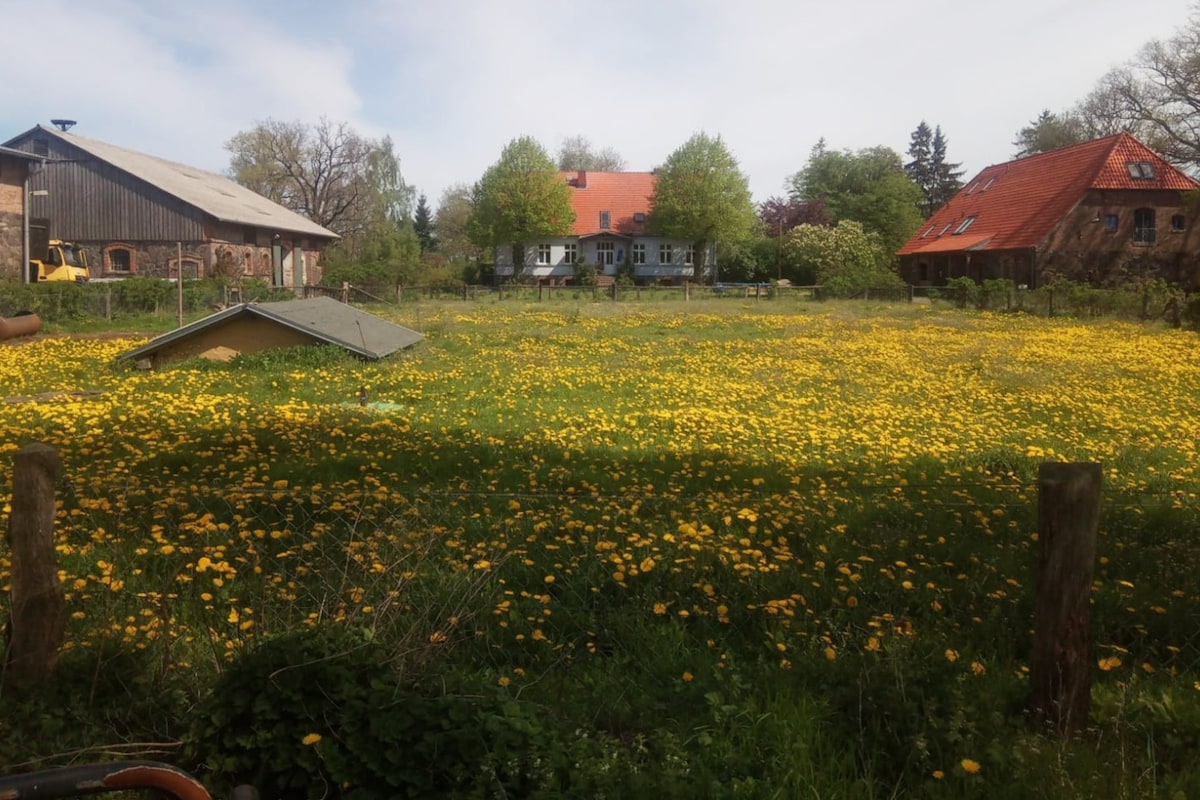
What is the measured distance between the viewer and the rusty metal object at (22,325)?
19.3m

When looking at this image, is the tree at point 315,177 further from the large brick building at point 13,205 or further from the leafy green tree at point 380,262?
the large brick building at point 13,205

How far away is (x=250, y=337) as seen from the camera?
15.9m

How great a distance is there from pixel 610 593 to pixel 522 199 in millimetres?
57497

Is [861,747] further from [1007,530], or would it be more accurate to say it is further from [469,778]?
[1007,530]

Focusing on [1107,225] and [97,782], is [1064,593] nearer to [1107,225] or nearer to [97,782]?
[97,782]

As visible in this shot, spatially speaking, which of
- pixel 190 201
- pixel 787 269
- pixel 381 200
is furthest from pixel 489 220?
pixel 190 201

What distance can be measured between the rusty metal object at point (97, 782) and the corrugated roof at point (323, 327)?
44.8 ft

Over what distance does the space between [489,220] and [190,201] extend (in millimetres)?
25660

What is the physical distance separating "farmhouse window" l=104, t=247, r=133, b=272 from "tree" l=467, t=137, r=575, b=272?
26.0 m

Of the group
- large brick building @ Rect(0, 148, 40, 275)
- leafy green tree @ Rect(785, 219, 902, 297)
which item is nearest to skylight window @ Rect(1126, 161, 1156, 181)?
leafy green tree @ Rect(785, 219, 902, 297)

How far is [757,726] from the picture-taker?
11.6 ft

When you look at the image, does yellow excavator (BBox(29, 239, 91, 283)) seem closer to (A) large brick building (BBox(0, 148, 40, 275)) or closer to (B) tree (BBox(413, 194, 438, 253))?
(A) large brick building (BBox(0, 148, 40, 275))

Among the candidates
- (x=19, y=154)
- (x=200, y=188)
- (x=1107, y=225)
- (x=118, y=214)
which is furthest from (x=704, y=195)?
(x=19, y=154)

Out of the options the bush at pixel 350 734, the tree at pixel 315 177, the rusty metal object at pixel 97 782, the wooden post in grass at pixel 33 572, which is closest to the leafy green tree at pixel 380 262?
the tree at pixel 315 177
